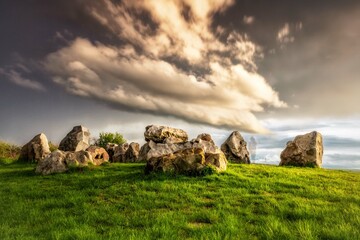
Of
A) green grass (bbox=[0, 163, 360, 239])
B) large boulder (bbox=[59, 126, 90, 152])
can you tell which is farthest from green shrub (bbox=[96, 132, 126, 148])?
green grass (bbox=[0, 163, 360, 239])

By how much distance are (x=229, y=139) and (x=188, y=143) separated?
7.15 m

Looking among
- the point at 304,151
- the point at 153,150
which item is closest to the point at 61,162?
the point at 153,150

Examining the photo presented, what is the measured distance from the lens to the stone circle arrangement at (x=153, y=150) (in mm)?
25812

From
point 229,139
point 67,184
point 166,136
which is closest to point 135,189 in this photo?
point 67,184

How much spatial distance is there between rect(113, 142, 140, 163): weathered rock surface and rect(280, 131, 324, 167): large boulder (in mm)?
16238

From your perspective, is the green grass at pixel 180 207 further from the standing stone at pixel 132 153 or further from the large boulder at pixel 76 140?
the large boulder at pixel 76 140

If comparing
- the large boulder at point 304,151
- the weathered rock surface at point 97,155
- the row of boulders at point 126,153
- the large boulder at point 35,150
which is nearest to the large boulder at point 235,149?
the large boulder at point 304,151

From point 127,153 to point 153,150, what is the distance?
6297mm

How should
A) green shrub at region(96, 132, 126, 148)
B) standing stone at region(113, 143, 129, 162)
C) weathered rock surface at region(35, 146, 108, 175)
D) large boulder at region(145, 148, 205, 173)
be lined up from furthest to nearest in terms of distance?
green shrub at region(96, 132, 126, 148) → standing stone at region(113, 143, 129, 162) → weathered rock surface at region(35, 146, 108, 175) → large boulder at region(145, 148, 205, 173)

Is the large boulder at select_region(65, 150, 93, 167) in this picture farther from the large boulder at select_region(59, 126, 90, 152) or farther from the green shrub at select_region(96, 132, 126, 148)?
the green shrub at select_region(96, 132, 126, 148)

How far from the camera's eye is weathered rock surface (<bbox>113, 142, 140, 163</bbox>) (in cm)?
3572

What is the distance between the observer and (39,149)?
36.2 meters

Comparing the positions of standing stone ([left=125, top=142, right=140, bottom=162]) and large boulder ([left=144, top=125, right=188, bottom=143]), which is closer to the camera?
standing stone ([left=125, top=142, right=140, bottom=162])

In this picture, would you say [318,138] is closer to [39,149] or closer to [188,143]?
[188,143]
